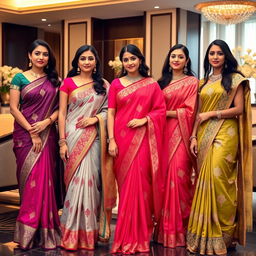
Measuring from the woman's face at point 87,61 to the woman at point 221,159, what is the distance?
2.74ft

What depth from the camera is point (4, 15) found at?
10.8m

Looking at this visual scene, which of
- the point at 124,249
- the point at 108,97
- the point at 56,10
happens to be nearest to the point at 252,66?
the point at 108,97

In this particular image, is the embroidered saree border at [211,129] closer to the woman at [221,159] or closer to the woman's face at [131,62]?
the woman at [221,159]

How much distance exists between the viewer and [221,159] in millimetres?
3686

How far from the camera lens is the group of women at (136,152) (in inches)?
146

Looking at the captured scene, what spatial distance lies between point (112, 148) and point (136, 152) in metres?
0.17

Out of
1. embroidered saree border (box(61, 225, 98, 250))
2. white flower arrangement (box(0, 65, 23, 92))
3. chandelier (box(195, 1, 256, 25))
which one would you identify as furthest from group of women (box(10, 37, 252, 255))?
white flower arrangement (box(0, 65, 23, 92))

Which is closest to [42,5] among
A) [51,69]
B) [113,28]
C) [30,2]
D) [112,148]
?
[30,2]

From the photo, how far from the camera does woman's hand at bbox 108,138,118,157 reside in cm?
376

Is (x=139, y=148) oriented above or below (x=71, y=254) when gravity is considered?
above

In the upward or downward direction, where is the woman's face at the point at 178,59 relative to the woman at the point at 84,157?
upward

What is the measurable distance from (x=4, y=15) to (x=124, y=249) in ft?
26.9

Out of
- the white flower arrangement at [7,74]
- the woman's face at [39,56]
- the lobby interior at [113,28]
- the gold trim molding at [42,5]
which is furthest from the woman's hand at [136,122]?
the gold trim molding at [42,5]

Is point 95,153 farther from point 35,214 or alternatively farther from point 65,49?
point 65,49
